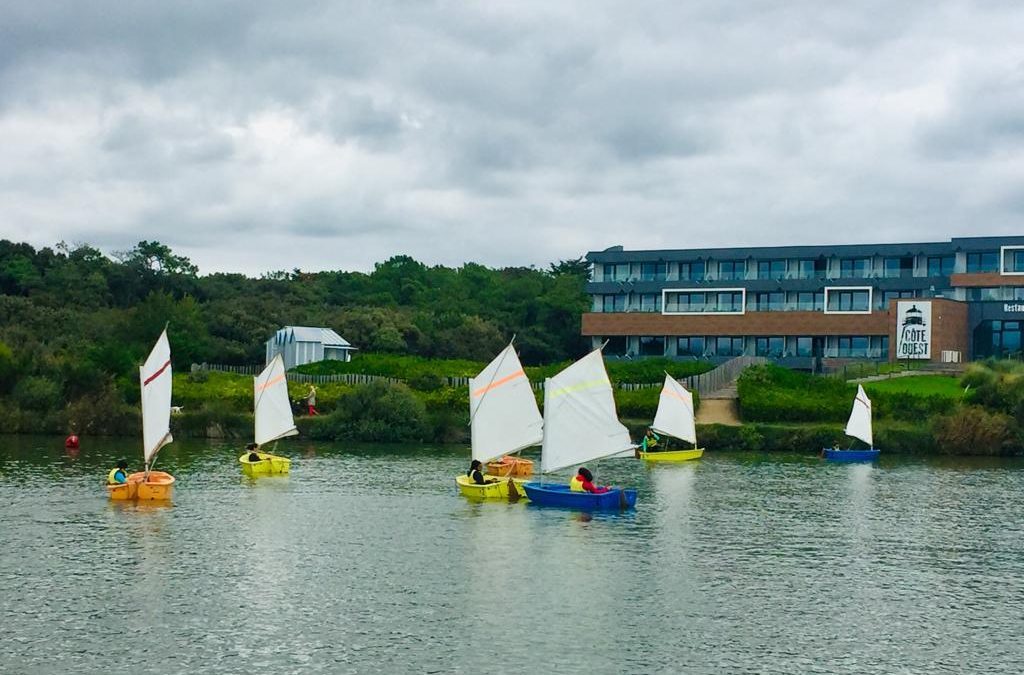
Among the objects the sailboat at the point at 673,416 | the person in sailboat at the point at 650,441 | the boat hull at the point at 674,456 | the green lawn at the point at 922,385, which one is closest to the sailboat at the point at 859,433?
the sailboat at the point at 673,416

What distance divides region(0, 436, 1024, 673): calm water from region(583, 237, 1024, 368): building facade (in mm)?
55365

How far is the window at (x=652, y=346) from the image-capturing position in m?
127

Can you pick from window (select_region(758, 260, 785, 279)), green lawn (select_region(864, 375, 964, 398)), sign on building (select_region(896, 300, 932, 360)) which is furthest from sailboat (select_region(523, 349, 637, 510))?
window (select_region(758, 260, 785, 279))

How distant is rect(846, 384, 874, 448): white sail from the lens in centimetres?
7988

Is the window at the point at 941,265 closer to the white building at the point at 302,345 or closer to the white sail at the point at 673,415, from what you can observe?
the white sail at the point at 673,415

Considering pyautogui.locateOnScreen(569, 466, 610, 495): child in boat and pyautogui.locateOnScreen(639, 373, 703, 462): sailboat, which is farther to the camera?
pyautogui.locateOnScreen(639, 373, 703, 462): sailboat

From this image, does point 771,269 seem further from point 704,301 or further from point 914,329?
point 914,329

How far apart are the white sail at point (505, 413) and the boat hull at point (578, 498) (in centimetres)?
452

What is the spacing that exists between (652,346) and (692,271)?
28.1ft

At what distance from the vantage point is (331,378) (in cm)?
10419

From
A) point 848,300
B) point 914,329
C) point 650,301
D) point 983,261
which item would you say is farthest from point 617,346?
point 983,261

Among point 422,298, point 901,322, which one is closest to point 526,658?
point 901,322

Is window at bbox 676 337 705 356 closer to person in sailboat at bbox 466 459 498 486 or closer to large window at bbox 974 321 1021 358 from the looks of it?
large window at bbox 974 321 1021 358

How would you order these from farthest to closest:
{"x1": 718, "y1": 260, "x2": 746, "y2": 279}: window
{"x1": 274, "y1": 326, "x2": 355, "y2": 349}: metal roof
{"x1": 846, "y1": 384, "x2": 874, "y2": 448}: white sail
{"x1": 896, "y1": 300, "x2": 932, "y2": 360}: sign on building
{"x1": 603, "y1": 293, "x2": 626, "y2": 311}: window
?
1. {"x1": 603, "y1": 293, "x2": 626, "y2": 311}: window
2. {"x1": 718, "y1": 260, "x2": 746, "y2": 279}: window
3. {"x1": 274, "y1": 326, "x2": 355, "y2": 349}: metal roof
4. {"x1": 896, "y1": 300, "x2": 932, "y2": 360}: sign on building
5. {"x1": 846, "y1": 384, "x2": 874, "y2": 448}: white sail
